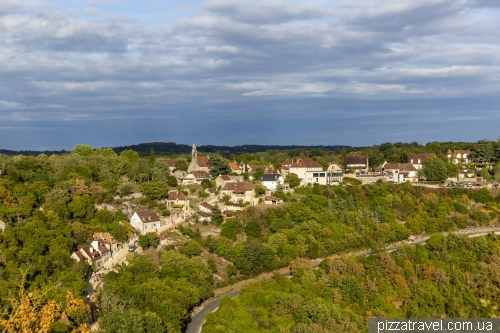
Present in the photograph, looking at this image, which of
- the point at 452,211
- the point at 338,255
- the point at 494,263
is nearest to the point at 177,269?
the point at 338,255

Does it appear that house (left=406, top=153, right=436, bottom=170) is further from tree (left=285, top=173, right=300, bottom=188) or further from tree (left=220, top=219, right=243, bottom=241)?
tree (left=220, top=219, right=243, bottom=241)

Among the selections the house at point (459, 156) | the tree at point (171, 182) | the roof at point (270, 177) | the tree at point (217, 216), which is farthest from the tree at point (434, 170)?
the tree at point (171, 182)

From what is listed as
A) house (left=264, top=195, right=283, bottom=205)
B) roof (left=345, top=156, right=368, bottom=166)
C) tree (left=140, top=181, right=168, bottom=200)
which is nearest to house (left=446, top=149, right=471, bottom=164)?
roof (left=345, top=156, right=368, bottom=166)

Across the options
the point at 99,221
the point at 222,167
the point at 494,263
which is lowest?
the point at 494,263

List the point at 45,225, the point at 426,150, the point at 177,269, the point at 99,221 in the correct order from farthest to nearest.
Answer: the point at 426,150 < the point at 99,221 < the point at 45,225 < the point at 177,269

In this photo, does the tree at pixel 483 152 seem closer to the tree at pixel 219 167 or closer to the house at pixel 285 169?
the house at pixel 285 169

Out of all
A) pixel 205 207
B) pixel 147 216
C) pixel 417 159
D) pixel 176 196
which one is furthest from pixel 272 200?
pixel 417 159

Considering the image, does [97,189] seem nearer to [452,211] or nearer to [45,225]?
[45,225]
